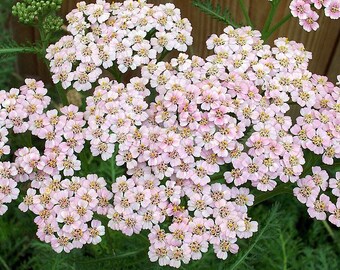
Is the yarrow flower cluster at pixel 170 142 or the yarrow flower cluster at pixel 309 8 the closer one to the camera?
the yarrow flower cluster at pixel 170 142

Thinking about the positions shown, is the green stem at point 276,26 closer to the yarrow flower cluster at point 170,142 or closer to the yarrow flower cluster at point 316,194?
the yarrow flower cluster at point 170,142

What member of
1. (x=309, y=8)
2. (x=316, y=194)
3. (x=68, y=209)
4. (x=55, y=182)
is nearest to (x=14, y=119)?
(x=55, y=182)

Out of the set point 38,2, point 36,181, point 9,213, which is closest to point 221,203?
point 36,181

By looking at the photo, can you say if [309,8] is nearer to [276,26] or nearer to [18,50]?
[276,26]

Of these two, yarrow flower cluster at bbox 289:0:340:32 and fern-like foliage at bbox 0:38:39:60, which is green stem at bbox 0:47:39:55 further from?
yarrow flower cluster at bbox 289:0:340:32

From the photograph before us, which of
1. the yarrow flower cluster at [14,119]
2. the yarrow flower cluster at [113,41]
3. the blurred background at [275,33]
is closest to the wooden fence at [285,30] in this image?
the blurred background at [275,33]

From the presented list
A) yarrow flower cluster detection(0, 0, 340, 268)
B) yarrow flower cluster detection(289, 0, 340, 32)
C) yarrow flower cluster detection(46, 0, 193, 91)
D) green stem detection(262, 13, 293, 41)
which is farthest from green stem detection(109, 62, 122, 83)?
yarrow flower cluster detection(289, 0, 340, 32)

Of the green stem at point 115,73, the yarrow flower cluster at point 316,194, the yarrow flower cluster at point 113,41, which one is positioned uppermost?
the yarrow flower cluster at point 113,41

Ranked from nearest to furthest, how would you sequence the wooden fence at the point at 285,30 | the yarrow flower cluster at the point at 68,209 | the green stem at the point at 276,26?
the yarrow flower cluster at the point at 68,209 → the green stem at the point at 276,26 → the wooden fence at the point at 285,30
